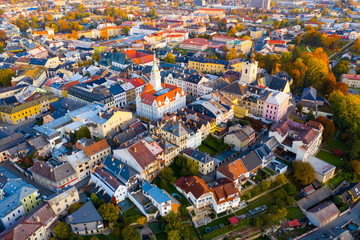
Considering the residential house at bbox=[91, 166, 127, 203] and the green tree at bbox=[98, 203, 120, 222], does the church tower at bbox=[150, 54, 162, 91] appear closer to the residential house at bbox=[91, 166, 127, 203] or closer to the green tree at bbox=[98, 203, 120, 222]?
the residential house at bbox=[91, 166, 127, 203]

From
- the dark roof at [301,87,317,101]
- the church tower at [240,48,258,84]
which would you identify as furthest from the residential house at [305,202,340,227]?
the church tower at [240,48,258,84]

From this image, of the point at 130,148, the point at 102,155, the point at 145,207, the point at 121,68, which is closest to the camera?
the point at 145,207

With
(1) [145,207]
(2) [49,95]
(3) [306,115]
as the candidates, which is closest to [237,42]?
(3) [306,115]

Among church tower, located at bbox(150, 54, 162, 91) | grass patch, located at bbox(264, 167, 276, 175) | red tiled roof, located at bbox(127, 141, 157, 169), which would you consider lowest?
grass patch, located at bbox(264, 167, 276, 175)

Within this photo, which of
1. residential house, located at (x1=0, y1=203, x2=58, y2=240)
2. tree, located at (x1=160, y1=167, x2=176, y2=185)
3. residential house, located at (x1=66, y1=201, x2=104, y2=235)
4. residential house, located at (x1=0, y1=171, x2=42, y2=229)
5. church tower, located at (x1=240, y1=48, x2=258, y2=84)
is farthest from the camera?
church tower, located at (x1=240, y1=48, x2=258, y2=84)

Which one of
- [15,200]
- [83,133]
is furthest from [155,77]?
[15,200]

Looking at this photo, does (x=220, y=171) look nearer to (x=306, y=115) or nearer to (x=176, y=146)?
(x=176, y=146)
